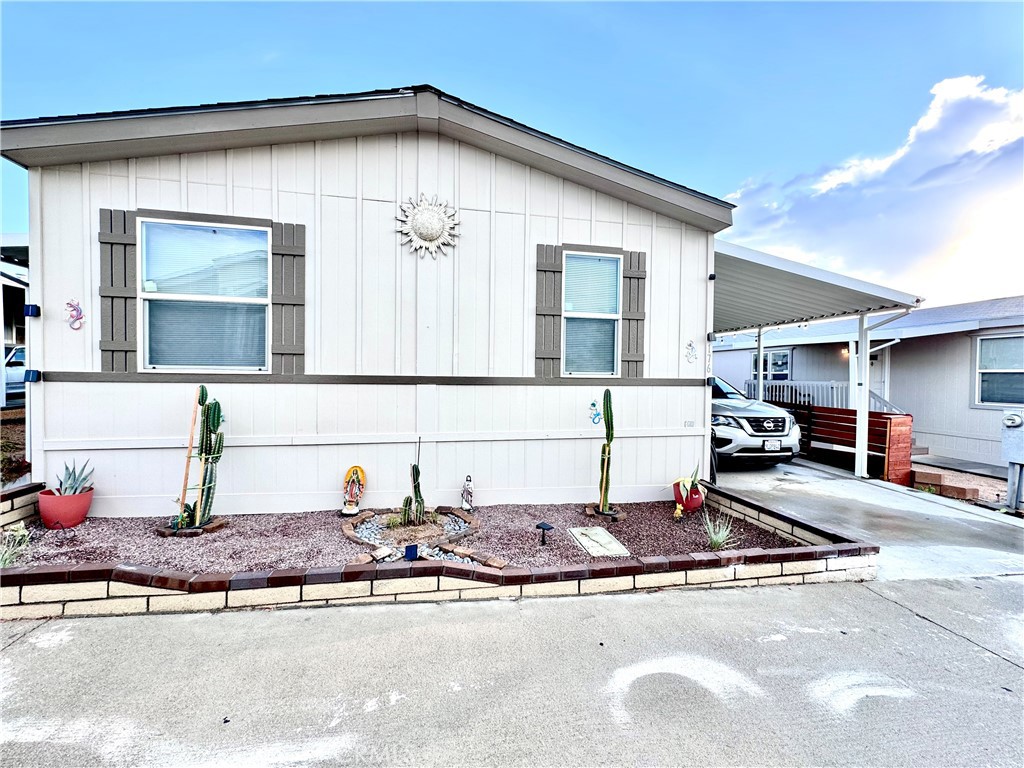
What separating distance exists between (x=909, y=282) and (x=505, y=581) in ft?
46.5

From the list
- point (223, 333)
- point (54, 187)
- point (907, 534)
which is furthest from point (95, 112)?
point (907, 534)

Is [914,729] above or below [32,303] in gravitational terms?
below

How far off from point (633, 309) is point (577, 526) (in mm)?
2263

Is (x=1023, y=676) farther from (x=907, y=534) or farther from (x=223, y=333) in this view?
(x=223, y=333)

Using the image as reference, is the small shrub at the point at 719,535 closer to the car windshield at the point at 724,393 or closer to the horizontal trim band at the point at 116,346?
the car windshield at the point at 724,393

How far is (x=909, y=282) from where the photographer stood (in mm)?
11477

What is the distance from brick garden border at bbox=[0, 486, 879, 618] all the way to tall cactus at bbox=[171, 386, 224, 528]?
88 cm

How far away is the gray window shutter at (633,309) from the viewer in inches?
180

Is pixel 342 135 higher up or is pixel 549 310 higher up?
pixel 342 135

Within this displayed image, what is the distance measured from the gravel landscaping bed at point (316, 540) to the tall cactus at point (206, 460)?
20 cm

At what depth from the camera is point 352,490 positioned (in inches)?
157

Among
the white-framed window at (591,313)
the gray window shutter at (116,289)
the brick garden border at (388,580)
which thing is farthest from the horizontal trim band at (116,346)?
the white-framed window at (591,313)

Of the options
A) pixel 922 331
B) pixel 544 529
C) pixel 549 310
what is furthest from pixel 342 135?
pixel 922 331

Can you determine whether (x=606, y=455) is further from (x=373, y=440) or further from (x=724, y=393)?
(x=724, y=393)
